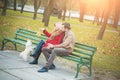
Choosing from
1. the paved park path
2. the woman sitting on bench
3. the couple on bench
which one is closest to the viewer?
the paved park path

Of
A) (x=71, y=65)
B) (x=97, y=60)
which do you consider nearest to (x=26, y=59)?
(x=71, y=65)

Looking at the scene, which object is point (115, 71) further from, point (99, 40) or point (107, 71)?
point (99, 40)

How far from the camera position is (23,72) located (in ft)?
27.1

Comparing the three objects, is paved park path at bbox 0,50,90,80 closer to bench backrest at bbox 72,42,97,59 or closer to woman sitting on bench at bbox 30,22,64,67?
woman sitting on bench at bbox 30,22,64,67

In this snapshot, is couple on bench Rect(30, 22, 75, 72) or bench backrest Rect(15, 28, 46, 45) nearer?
couple on bench Rect(30, 22, 75, 72)

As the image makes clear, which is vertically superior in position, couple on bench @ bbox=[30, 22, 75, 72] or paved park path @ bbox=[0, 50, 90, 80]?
couple on bench @ bbox=[30, 22, 75, 72]

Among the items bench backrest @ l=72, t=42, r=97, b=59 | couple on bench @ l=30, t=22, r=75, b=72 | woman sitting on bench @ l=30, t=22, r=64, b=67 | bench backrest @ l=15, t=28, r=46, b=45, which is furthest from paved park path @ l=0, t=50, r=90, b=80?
bench backrest @ l=15, t=28, r=46, b=45

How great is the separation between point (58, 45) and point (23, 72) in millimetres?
1396

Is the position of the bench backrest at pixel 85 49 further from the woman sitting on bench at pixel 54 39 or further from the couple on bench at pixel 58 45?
the woman sitting on bench at pixel 54 39

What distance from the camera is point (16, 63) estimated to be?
9.26 metres

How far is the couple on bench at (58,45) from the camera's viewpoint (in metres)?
8.88

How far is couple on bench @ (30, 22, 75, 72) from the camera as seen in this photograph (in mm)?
8883

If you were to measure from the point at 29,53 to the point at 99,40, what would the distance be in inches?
511

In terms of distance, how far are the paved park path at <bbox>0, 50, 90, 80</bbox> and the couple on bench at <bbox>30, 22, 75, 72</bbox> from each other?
28 centimetres
